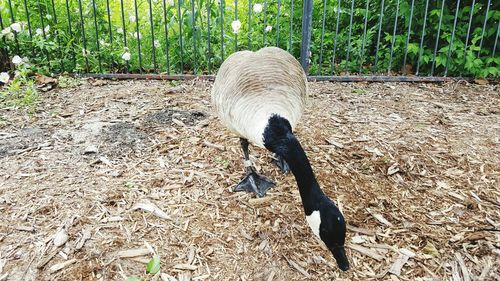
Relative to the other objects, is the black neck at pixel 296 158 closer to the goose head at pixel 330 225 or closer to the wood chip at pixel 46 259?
the goose head at pixel 330 225

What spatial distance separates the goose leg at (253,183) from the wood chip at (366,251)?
835 mm

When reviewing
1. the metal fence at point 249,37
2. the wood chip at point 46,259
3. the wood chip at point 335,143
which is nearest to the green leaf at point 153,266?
the wood chip at point 46,259

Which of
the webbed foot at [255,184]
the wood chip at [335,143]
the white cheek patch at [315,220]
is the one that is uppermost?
the white cheek patch at [315,220]

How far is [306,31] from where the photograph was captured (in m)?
5.77

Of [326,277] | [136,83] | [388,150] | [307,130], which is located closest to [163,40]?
[136,83]

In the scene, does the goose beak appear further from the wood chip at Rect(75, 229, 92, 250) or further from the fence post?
the fence post

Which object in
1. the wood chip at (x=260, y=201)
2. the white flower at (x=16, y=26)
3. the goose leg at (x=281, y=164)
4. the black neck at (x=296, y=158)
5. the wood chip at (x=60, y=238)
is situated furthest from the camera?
the white flower at (x=16, y=26)

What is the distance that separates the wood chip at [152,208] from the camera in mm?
3074

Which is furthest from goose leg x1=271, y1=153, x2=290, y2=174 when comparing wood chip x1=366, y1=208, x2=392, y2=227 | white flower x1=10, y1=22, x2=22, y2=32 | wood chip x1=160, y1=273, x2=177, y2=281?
→ white flower x1=10, y1=22, x2=22, y2=32

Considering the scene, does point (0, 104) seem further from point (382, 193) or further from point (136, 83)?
point (382, 193)

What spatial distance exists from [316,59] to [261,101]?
389cm

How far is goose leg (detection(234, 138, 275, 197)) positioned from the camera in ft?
11.1

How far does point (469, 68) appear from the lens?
5777 millimetres

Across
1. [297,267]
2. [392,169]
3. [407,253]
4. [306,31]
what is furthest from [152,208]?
[306,31]
